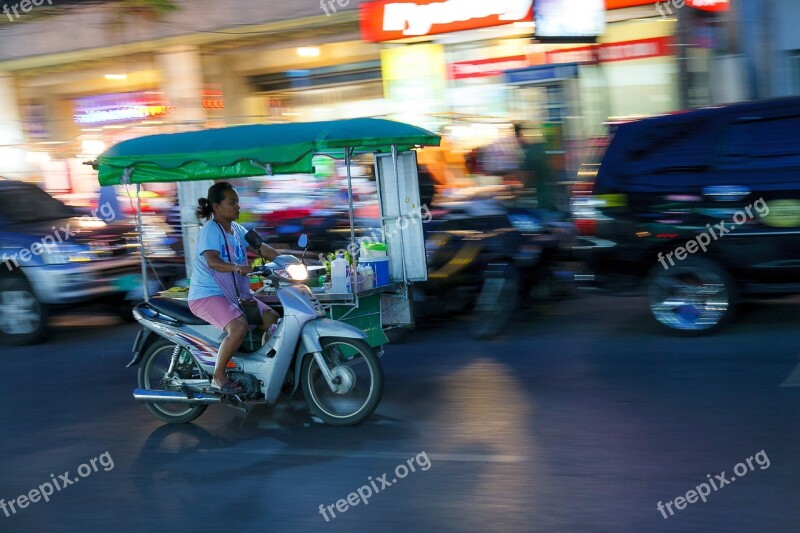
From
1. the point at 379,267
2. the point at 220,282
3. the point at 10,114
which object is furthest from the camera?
the point at 10,114

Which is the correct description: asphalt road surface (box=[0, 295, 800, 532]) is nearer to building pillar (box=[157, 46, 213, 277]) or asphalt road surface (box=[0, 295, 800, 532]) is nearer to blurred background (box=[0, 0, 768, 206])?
blurred background (box=[0, 0, 768, 206])

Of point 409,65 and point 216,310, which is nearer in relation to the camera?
point 216,310

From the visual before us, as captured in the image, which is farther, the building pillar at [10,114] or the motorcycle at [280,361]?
the building pillar at [10,114]

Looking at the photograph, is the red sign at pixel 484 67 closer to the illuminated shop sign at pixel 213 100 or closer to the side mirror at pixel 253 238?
the illuminated shop sign at pixel 213 100

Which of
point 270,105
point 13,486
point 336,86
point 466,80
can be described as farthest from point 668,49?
point 13,486

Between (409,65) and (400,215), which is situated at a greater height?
(409,65)

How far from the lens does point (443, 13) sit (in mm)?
14906

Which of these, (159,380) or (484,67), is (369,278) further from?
(484,67)

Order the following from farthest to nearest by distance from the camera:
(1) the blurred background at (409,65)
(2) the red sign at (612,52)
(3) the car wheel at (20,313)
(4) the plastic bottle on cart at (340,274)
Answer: (2) the red sign at (612,52) → (1) the blurred background at (409,65) → (3) the car wheel at (20,313) → (4) the plastic bottle on cart at (340,274)

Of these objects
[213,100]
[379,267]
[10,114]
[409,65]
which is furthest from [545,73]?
[10,114]

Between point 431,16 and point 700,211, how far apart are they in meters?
8.29

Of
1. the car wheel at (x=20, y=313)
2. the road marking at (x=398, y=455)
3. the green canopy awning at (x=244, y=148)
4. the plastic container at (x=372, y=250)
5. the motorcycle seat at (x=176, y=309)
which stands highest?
the green canopy awning at (x=244, y=148)

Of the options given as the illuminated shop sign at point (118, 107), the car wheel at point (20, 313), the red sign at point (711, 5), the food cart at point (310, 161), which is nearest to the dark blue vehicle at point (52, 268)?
the car wheel at point (20, 313)

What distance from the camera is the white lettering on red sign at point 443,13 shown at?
14.4 metres
